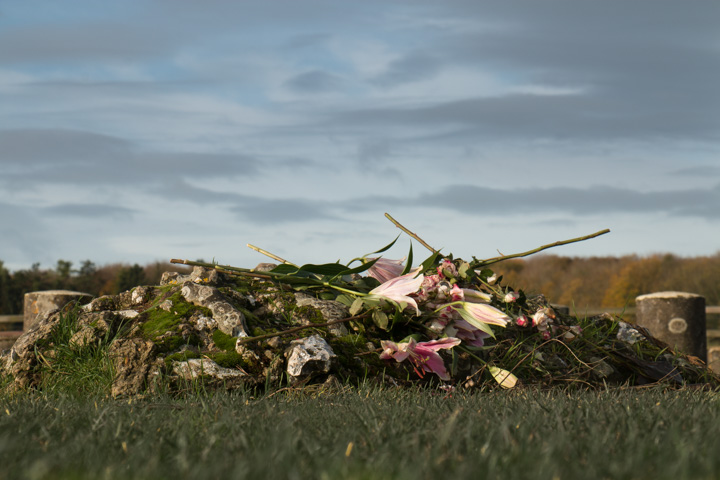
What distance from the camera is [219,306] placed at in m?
3.99

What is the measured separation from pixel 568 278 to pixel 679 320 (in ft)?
31.6

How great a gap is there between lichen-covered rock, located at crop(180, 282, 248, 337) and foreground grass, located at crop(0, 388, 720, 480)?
1119 mm

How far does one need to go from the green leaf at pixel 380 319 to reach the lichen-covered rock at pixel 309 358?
365mm

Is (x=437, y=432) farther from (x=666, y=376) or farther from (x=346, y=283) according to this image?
(x=666, y=376)

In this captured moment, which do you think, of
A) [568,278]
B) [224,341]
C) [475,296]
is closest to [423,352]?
[475,296]

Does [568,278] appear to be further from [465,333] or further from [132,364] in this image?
[132,364]

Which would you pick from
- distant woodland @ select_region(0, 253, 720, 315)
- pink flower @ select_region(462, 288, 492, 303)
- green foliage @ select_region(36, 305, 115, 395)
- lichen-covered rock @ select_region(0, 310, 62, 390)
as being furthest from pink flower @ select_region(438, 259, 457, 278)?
distant woodland @ select_region(0, 253, 720, 315)

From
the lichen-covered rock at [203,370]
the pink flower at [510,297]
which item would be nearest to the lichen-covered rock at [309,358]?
the lichen-covered rock at [203,370]

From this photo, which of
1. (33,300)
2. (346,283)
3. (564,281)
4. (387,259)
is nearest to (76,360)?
(346,283)

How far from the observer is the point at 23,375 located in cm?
407

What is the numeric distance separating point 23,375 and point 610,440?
12.1 feet

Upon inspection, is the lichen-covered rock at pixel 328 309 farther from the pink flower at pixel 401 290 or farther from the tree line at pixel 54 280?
the tree line at pixel 54 280

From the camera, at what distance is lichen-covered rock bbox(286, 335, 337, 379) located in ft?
11.7

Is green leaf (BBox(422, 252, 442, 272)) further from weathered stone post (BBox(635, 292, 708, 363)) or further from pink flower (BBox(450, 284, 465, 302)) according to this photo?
weathered stone post (BBox(635, 292, 708, 363))
